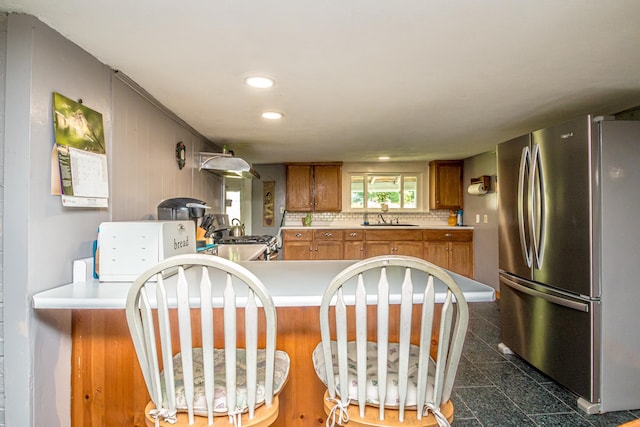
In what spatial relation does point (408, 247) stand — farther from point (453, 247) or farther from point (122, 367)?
point (122, 367)

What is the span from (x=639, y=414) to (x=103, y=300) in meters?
2.89

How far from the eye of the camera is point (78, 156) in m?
1.53

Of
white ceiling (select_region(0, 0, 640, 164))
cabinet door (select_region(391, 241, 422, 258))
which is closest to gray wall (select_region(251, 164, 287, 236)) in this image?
cabinet door (select_region(391, 241, 422, 258))

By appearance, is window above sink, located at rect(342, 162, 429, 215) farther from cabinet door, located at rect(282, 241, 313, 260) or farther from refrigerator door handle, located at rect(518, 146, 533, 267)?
refrigerator door handle, located at rect(518, 146, 533, 267)

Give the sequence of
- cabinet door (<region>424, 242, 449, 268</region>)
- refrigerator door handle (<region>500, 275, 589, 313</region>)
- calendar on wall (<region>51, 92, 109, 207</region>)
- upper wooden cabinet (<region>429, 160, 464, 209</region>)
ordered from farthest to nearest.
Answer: upper wooden cabinet (<region>429, 160, 464, 209</region>)
cabinet door (<region>424, 242, 449, 268</region>)
refrigerator door handle (<region>500, 275, 589, 313</region>)
calendar on wall (<region>51, 92, 109, 207</region>)

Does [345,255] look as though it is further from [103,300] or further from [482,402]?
[103,300]

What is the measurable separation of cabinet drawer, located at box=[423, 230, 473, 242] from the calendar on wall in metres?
4.46

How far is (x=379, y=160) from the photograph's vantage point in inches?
219

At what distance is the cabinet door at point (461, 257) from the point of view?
5270mm

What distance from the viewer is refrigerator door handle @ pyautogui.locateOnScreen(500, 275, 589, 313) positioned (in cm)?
210

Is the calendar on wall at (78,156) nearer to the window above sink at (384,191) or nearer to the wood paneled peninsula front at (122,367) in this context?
the wood paneled peninsula front at (122,367)

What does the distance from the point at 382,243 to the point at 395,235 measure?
0.23 meters

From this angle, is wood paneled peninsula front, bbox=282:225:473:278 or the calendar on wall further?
wood paneled peninsula front, bbox=282:225:473:278

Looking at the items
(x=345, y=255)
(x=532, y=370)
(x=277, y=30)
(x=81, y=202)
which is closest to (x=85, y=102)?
(x=81, y=202)
